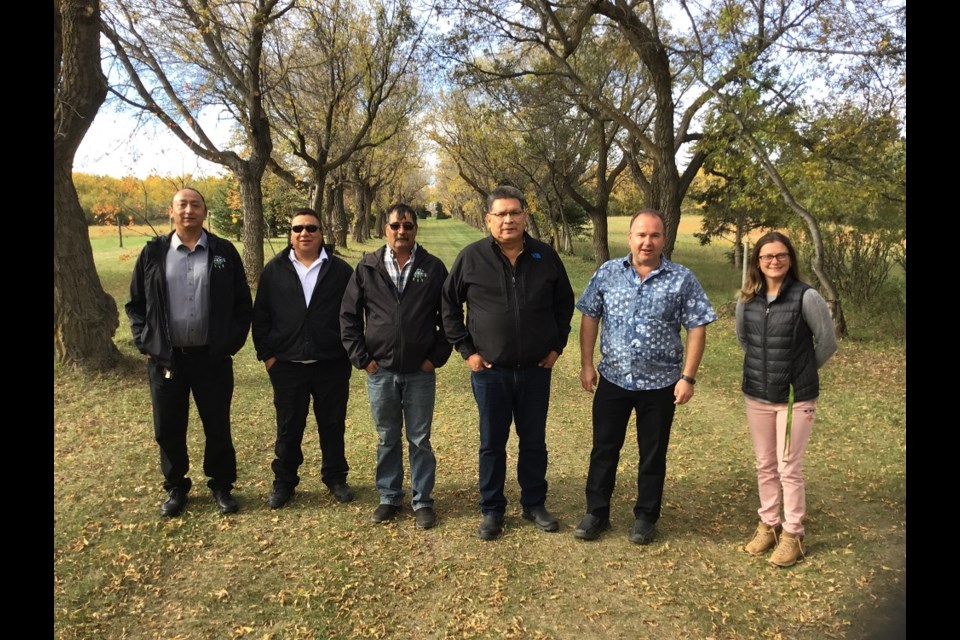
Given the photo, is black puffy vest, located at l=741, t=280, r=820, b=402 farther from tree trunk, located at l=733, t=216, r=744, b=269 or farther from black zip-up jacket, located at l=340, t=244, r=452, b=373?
tree trunk, located at l=733, t=216, r=744, b=269

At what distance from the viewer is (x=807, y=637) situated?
9.99ft

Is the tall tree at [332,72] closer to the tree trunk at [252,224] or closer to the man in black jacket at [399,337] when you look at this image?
the tree trunk at [252,224]

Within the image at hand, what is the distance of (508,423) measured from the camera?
4082 millimetres

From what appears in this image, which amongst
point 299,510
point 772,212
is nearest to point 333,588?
point 299,510

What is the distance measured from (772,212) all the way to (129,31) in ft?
60.0

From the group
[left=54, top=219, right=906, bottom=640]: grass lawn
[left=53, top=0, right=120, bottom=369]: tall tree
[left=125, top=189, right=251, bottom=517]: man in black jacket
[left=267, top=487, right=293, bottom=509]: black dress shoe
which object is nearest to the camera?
[left=54, top=219, right=906, bottom=640]: grass lawn

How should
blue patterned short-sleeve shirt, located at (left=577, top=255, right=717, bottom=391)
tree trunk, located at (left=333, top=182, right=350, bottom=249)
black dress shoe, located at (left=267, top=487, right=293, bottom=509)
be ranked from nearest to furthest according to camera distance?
blue patterned short-sleeve shirt, located at (left=577, top=255, right=717, bottom=391) → black dress shoe, located at (left=267, top=487, right=293, bottom=509) → tree trunk, located at (left=333, top=182, right=350, bottom=249)

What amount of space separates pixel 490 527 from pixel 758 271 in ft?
8.21

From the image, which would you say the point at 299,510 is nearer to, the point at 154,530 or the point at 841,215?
the point at 154,530

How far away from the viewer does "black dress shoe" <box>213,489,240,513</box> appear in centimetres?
440

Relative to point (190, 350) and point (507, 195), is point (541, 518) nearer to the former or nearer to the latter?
point (507, 195)

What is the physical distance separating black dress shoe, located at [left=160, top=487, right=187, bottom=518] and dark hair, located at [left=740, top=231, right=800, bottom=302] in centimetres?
434

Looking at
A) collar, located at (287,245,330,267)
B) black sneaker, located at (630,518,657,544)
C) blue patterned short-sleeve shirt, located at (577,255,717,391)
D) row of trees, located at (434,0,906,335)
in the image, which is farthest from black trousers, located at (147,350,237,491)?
row of trees, located at (434,0,906,335)

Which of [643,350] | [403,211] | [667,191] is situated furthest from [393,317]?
[667,191]
